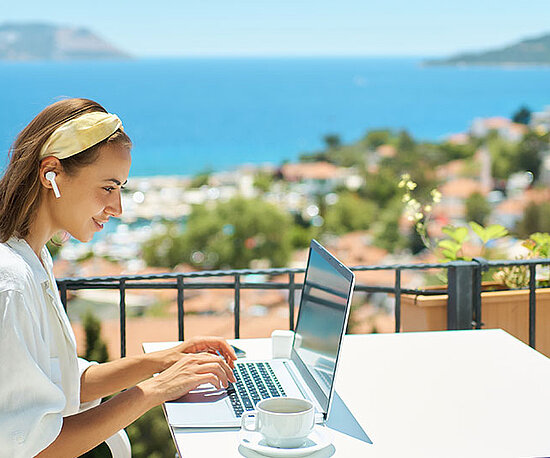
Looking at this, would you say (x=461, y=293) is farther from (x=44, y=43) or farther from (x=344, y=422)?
(x=44, y=43)

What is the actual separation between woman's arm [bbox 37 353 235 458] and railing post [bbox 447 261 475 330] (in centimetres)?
105

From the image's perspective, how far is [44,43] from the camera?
3900 centimetres

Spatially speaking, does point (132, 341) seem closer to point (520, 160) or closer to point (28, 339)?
point (520, 160)

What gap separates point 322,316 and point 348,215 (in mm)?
30600

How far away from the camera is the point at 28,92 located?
36.1 m

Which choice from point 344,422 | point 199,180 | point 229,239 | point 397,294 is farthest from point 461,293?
point 199,180

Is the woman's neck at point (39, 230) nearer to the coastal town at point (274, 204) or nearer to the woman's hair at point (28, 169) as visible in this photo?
the woman's hair at point (28, 169)

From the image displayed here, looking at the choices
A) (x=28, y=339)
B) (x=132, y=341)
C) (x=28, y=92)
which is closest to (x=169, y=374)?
(x=28, y=339)

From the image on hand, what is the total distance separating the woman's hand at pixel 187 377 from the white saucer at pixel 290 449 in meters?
0.15

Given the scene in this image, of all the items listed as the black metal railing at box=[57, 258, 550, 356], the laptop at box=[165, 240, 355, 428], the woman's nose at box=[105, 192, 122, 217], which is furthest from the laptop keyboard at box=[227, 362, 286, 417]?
the black metal railing at box=[57, 258, 550, 356]

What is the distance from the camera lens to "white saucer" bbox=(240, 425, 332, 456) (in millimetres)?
1192

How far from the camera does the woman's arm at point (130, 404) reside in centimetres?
119

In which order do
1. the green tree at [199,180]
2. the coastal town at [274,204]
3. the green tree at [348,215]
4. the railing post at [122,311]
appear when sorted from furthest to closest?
1. the green tree at [199,180]
2. the green tree at [348,215]
3. the coastal town at [274,204]
4. the railing post at [122,311]

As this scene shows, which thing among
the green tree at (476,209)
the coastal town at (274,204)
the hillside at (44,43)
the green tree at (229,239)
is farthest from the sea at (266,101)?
the green tree at (229,239)
